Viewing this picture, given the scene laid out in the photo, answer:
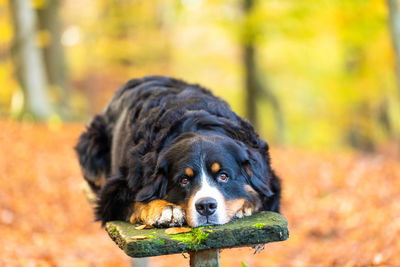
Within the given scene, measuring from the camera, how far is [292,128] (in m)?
26.1

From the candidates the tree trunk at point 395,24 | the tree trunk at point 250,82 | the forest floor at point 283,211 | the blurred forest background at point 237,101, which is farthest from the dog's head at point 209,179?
the tree trunk at point 250,82

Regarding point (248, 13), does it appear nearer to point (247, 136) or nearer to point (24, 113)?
point (24, 113)

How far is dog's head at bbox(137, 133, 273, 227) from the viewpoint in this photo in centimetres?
343

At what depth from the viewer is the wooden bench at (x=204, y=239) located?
3061 millimetres

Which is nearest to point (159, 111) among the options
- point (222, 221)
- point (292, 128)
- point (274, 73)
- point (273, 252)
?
point (222, 221)

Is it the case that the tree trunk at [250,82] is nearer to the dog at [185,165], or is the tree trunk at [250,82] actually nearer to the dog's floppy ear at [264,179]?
the dog at [185,165]

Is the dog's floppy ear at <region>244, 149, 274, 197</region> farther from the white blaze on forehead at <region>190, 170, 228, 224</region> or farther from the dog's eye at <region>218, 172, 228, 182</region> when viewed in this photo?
the white blaze on forehead at <region>190, 170, 228, 224</region>

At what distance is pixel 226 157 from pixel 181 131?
51 cm

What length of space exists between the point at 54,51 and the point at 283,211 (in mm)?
11578

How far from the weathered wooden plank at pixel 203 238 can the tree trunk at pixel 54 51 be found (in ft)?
48.6

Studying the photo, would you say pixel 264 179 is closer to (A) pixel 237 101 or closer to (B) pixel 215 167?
(B) pixel 215 167

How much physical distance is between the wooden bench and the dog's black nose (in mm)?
116

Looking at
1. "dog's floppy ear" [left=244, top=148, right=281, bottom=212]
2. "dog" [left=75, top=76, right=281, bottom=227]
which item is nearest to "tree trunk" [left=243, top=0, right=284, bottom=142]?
"dog" [left=75, top=76, right=281, bottom=227]

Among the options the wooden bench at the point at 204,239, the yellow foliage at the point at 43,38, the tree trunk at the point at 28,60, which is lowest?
the wooden bench at the point at 204,239
